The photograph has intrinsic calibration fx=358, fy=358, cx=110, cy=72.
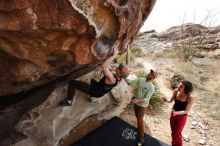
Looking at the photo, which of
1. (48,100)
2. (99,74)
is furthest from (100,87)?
(99,74)

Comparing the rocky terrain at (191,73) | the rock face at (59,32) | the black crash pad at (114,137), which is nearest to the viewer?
the rock face at (59,32)

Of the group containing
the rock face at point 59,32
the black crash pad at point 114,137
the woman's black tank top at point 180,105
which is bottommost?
the black crash pad at point 114,137

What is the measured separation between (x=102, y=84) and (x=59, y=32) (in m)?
1.96

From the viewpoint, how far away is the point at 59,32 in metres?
4.39

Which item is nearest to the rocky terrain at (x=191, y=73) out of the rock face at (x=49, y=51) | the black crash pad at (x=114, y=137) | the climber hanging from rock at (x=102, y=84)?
the black crash pad at (x=114, y=137)

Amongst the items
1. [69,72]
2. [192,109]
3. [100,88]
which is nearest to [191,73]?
[192,109]

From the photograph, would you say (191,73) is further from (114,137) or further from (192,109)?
(114,137)

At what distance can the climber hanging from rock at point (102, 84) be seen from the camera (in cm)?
586

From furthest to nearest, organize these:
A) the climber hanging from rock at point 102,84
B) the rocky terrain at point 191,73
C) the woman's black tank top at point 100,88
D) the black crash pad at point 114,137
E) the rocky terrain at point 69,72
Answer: the rocky terrain at point 191,73
the black crash pad at point 114,137
the woman's black tank top at point 100,88
the climber hanging from rock at point 102,84
the rocky terrain at point 69,72

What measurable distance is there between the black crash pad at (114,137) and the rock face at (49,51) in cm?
48

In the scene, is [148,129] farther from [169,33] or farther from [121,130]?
[169,33]

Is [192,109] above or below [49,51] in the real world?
below

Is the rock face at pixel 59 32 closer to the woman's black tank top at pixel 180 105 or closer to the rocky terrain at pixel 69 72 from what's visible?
the rocky terrain at pixel 69 72

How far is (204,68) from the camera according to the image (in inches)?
458
